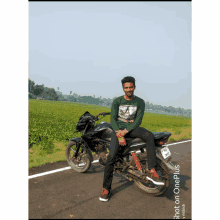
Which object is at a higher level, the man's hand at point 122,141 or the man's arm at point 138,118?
the man's arm at point 138,118

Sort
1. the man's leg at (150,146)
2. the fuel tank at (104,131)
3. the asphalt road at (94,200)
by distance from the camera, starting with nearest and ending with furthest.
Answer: the asphalt road at (94,200) → the man's leg at (150,146) → the fuel tank at (104,131)

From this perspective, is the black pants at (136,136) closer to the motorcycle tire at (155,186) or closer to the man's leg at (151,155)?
the man's leg at (151,155)

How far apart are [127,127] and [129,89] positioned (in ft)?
2.16

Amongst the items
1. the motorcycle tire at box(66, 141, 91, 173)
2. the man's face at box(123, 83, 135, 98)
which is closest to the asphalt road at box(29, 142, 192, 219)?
the motorcycle tire at box(66, 141, 91, 173)

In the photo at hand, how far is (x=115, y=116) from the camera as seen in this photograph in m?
3.53

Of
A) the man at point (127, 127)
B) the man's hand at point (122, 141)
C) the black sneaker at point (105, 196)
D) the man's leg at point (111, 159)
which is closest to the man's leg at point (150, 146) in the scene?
the man at point (127, 127)

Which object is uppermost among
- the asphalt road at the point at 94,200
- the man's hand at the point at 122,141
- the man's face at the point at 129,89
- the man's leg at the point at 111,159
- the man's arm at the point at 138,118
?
the man's face at the point at 129,89

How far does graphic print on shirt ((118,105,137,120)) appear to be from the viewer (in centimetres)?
345

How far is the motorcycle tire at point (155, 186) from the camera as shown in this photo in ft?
11.0

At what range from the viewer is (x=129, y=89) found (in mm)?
3369

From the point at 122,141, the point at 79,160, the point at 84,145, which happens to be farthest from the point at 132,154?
the point at 79,160

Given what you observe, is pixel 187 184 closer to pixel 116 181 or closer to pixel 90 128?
pixel 116 181

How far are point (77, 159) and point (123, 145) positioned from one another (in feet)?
5.34

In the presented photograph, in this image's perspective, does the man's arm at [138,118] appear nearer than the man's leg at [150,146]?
No
